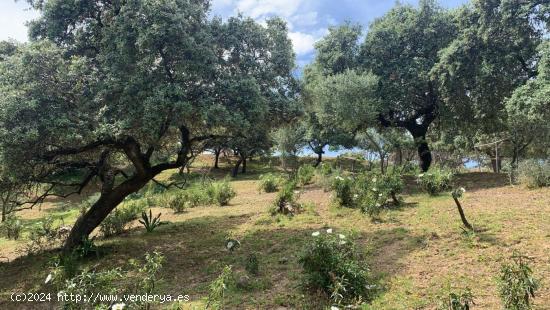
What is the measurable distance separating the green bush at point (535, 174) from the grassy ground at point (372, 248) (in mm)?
445

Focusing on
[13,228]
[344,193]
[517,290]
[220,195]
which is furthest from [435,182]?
[13,228]

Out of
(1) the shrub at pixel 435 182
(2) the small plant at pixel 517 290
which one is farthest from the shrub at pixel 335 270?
(1) the shrub at pixel 435 182

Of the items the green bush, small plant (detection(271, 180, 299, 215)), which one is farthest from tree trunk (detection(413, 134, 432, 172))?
small plant (detection(271, 180, 299, 215))

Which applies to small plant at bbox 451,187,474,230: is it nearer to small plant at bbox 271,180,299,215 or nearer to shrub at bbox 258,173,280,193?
small plant at bbox 271,180,299,215

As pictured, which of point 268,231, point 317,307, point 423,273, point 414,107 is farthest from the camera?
point 414,107

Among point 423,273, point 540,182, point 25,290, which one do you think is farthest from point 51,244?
point 540,182

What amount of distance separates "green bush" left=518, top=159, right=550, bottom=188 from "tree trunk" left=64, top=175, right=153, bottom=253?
12.9 metres

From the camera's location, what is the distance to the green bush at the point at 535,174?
1342cm

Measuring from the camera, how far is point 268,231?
39.1 feet

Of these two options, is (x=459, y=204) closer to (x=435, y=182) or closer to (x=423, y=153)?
(x=435, y=182)

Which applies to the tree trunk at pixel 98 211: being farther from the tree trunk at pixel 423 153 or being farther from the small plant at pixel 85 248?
the tree trunk at pixel 423 153

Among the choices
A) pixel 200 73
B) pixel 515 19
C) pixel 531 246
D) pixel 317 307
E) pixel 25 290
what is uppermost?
pixel 515 19

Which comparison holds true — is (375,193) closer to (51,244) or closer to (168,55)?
(168,55)

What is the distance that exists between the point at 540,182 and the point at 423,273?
8928mm
